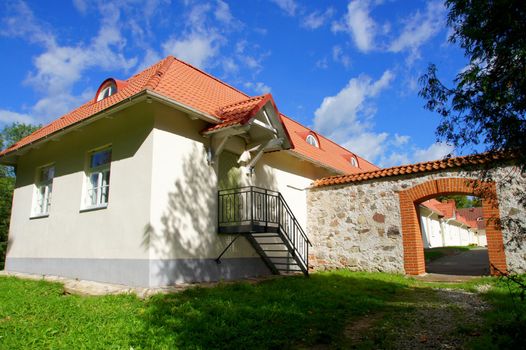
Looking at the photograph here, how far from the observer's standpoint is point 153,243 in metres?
7.77

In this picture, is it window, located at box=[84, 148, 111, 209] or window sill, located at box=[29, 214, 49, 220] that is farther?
window sill, located at box=[29, 214, 49, 220]

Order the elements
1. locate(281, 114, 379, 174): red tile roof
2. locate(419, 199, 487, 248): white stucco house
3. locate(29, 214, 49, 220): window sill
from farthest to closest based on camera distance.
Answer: locate(419, 199, 487, 248): white stucco house < locate(281, 114, 379, 174): red tile roof < locate(29, 214, 49, 220): window sill

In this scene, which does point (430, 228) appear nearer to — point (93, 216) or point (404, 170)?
point (404, 170)

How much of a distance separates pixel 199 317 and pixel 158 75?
612 centimetres

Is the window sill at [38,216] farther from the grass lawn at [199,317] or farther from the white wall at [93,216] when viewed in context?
the grass lawn at [199,317]

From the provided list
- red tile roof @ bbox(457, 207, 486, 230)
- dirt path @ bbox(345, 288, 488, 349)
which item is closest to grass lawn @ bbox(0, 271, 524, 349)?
dirt path @ bbox(345, 288, 488, 349)

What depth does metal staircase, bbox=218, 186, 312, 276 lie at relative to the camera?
9.11 meters

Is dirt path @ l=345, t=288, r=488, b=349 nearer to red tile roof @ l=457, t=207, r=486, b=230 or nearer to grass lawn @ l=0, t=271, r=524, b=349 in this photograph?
grass lawn @ l=0, t=271, r=524, b=349

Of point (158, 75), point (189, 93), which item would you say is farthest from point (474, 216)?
point (158, 75)

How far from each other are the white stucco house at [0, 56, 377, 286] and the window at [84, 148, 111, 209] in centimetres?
3

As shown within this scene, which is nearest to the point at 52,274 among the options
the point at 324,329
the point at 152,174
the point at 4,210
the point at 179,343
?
the point at 152,174

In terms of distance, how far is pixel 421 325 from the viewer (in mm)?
5109

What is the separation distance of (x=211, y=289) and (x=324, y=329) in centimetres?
309

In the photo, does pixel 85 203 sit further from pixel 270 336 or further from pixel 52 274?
pixel 270 336
